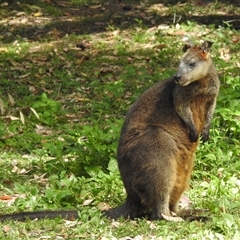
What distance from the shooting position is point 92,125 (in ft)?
28.6

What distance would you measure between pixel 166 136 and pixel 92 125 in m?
2.98

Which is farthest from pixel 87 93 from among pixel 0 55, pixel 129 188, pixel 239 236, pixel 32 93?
pixel 239 236

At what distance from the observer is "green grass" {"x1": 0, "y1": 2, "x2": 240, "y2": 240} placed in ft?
17.9

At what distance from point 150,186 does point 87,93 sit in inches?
171

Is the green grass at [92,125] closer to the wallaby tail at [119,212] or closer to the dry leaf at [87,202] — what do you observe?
the dry leaf at [87,202]

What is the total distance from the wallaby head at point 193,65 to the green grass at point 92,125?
973 mm

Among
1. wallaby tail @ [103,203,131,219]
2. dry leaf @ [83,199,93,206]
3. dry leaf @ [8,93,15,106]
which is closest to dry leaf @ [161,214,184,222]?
wallaby tail @ [103,203,131,219]

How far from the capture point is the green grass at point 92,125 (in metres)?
5.47

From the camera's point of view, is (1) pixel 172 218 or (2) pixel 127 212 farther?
(2) pixel 127 212

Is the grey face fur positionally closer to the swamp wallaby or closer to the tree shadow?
the swamp wallaby

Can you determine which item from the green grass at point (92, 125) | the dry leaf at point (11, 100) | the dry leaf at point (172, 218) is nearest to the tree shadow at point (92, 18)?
the green grass at point (92, 125)

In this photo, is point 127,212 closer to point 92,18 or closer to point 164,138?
point 164,138

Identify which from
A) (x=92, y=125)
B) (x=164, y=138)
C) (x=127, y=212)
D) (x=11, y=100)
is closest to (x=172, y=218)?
(x=127, y=212)

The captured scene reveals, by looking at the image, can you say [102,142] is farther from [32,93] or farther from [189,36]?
[189,36]
